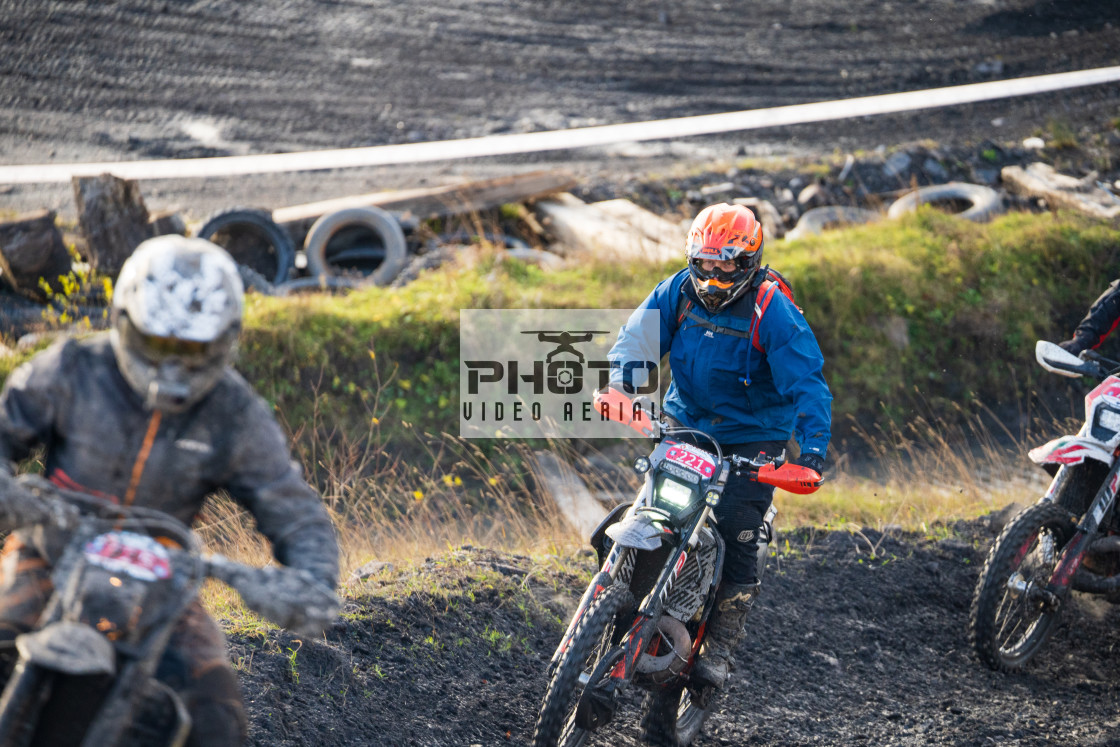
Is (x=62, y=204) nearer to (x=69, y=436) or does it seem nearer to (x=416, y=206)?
(x=416, y=206)

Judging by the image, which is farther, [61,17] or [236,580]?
[61,17]

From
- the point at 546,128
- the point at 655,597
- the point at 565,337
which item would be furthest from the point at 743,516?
the point at 546,128

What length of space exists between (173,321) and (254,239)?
8981 millimetres

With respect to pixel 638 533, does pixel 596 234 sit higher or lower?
lower

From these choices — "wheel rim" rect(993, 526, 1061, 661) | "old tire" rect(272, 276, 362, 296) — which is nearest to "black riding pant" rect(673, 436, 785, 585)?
"wheel rim" rect(993, 526, 1061, 661)

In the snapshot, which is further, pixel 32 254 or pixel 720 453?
pixel 32 254

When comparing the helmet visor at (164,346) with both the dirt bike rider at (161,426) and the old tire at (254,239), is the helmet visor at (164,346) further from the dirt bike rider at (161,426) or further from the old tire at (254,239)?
the old tire at (254,239)

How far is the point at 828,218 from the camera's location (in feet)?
39.7

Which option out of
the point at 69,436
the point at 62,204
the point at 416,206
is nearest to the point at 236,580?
the point at 69,436

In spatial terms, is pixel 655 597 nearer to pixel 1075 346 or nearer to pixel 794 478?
pixel 794 478

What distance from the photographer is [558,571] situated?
6242mm

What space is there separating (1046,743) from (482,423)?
5.69 metres

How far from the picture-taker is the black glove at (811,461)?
423 cm

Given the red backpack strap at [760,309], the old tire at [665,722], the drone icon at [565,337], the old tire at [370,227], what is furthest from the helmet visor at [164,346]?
the old tire at [370,227]
